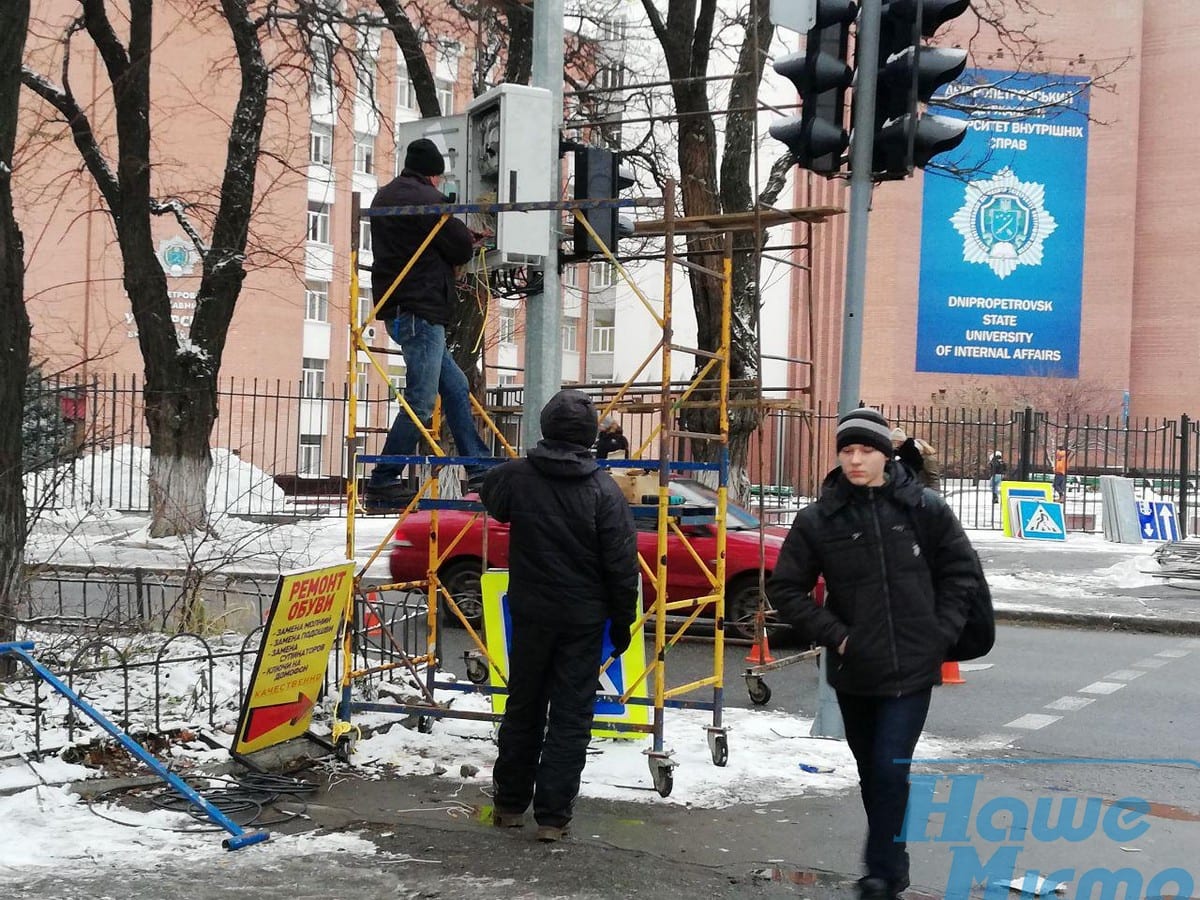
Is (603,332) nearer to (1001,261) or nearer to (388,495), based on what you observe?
(1001,261)

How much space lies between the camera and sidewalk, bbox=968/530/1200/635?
13.9m

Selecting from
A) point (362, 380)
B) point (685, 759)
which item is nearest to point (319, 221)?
point (362, 380)

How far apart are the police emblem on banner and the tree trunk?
60854mm

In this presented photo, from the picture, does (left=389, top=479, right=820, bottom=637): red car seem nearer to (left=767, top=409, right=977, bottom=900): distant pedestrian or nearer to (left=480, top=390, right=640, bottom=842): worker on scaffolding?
(left=480, top=390, right=640, bottom=842): worker on scaffolding

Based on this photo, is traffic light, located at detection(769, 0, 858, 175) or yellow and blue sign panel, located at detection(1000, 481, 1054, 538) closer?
traffic light, located at detection(769, 0, 858, 175)

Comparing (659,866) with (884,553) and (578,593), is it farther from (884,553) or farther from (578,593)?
(884,553)

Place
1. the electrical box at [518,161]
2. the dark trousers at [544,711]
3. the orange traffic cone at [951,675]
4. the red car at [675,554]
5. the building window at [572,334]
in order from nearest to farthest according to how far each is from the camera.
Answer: the dark trousers at [544,711]
the electrical box at [518,161]
the orange traffic cone at [951,675]
the red car at [675,554]
the building window at [572,334]

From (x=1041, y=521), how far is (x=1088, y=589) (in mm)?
7974

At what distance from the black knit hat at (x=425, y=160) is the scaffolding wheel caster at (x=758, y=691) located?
3860 millimetres

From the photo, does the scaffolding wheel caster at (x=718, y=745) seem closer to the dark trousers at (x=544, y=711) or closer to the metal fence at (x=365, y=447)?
the dark trousers at (x=544, y=711)

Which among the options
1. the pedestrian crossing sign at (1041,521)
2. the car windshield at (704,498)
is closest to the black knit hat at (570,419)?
the car windshield at (704,498)

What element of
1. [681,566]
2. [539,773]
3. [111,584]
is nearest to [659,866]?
[539,773]

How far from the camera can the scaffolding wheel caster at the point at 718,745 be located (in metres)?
6.92

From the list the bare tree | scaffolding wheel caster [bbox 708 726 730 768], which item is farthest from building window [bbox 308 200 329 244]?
scaffolding wheel caster [bbox 708 726 730 768]
